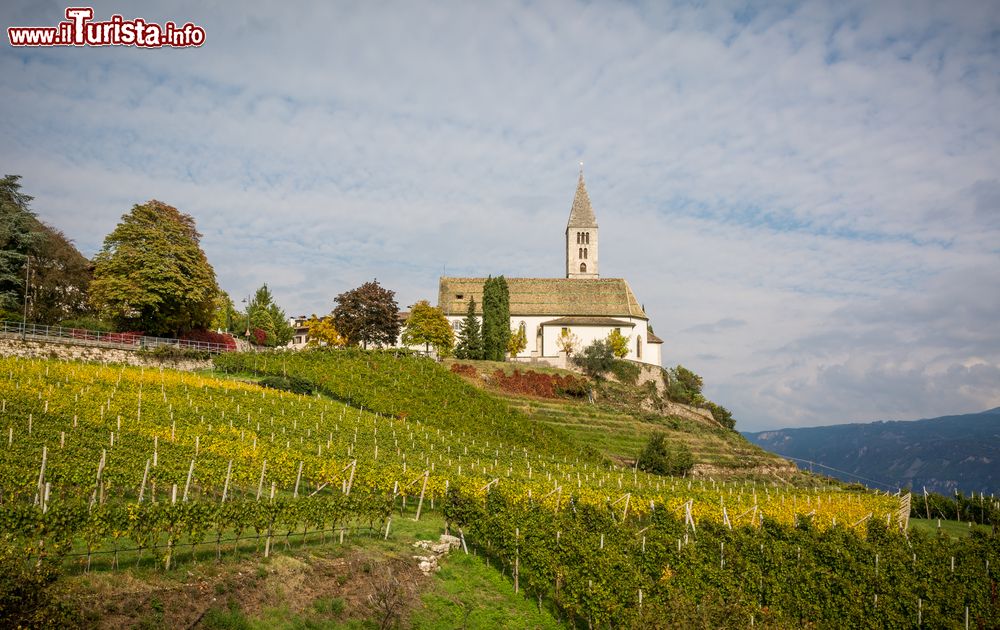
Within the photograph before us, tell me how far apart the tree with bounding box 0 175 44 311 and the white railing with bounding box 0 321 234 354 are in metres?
5.18

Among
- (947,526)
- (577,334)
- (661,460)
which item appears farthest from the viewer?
(577,334)

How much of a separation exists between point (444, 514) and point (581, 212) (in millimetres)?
85297

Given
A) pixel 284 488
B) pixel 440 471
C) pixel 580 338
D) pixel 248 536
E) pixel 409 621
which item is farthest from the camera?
pixel 580 338

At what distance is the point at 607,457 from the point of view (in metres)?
43.5

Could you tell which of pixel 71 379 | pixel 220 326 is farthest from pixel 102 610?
pixel 220 326

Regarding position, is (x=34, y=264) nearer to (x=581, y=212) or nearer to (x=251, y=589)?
(x=251, y=589)

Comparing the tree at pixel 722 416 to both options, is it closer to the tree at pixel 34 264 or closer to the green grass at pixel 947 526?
the green grass at pixel 947 526

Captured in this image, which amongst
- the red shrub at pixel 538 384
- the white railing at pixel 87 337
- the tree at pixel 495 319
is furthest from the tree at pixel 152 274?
the tree at pixel 495 319

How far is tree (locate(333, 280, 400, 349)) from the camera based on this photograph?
62281 mm

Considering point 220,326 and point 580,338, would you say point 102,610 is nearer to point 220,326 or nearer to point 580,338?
→ point 580,338

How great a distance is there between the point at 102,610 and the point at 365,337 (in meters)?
52.2

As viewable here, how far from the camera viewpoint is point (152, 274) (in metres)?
47.1

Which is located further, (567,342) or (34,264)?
(567,342)

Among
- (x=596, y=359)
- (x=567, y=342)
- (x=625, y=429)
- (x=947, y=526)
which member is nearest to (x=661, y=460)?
(x=625, y=429)
